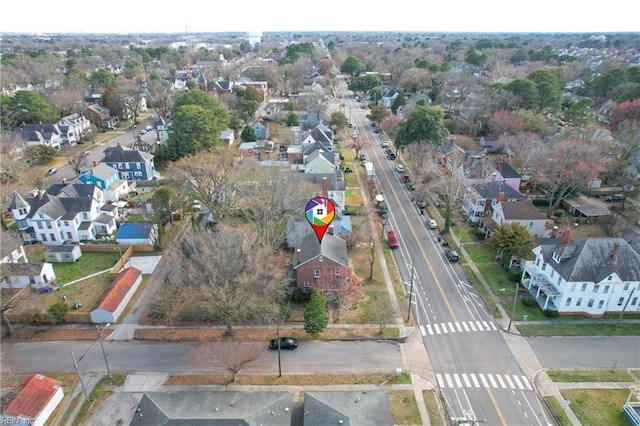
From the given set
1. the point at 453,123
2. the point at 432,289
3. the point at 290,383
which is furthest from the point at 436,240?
the point at 453,123

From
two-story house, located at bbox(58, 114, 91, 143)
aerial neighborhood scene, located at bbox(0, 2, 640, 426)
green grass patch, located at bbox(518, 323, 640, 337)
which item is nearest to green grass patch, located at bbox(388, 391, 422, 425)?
aerial neighborhood scene, located at bbox(0, 2, 640, 426)

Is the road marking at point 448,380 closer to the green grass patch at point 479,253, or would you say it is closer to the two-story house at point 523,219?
the green grass patch at point 479,253

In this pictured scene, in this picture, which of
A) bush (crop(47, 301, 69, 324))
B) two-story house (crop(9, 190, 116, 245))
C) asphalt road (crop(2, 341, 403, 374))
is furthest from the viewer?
two-story house (crop(9, 190, 116, 245))

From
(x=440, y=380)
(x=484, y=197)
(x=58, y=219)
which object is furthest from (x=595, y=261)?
(x=58, y=219)

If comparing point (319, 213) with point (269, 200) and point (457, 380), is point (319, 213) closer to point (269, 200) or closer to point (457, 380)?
point (269, 200)

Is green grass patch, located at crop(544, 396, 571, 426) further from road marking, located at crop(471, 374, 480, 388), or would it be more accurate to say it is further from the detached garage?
the detached garage

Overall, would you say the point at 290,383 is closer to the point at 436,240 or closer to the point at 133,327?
the point at 133,327
